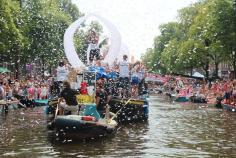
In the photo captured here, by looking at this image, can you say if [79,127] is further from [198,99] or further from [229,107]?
[198,99]

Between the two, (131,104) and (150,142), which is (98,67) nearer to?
(131,104)

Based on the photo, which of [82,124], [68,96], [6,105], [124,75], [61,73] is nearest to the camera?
[82,124]

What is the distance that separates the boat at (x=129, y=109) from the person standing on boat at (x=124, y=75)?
2.72ft

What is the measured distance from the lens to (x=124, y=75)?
25.7 meters

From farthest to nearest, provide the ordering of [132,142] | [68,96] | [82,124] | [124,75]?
1. [124,75]
2. [68,96]
3. [132,142]
4. [82,124]

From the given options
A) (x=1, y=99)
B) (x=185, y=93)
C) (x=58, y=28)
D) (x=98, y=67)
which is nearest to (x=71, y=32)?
(x=98, y=67)

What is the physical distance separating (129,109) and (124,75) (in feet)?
6.08

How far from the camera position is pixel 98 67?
947 inches

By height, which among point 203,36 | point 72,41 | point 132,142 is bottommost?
point 132,142

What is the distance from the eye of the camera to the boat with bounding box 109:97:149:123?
2361cm

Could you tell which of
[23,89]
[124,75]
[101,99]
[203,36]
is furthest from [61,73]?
[203,36]

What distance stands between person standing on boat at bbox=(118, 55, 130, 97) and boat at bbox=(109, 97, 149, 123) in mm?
830

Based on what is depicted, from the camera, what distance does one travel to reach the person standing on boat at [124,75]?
83.9ft

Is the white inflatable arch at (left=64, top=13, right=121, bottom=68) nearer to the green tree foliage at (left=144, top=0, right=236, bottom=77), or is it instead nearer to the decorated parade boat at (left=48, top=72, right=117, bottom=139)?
the decorated parade boat at (left=48, top=72, right=117, bottom=139)
